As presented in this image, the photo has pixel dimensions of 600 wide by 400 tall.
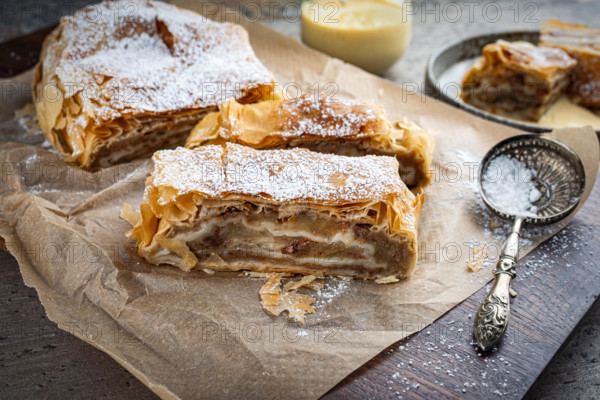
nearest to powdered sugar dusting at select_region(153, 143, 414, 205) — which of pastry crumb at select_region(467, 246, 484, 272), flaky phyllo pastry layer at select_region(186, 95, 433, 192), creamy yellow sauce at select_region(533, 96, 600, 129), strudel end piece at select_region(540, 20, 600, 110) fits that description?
flaky phyllo pastry layer at select_region(186, 95, 433, 192)

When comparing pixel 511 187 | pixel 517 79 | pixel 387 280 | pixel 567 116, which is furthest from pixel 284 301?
pixel 567 116

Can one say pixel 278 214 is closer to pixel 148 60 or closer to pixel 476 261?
pixel 476 261

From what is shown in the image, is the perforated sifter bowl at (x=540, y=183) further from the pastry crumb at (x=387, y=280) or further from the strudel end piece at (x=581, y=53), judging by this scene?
the strudel end piece at (x=581, y=53)

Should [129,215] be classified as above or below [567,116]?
above

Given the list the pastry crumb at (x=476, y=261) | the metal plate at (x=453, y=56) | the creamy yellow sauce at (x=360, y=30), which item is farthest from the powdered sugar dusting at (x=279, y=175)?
the creamy yellow sauce at (x=360, y=30)

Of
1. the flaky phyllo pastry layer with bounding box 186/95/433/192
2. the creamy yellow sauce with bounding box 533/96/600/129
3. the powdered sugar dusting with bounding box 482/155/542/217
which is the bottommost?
the creamy yellow sauce with bounding box 533/96/600/129

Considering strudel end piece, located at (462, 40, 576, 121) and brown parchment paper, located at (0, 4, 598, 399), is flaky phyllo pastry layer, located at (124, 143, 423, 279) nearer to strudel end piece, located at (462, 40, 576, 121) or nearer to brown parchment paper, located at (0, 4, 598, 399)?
brown parchment paper, located at (0, 4, 598, 399)
